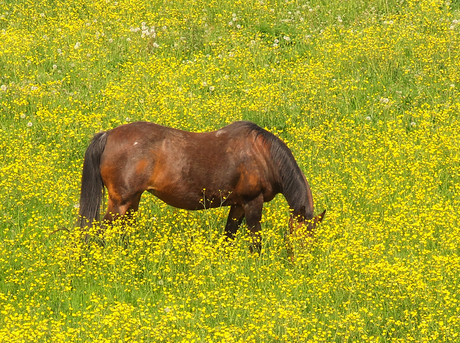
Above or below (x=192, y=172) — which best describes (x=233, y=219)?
below

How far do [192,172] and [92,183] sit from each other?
129 cm

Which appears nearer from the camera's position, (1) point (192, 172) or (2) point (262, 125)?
(1) point (192, 172)

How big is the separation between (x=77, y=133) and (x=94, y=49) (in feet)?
10.4

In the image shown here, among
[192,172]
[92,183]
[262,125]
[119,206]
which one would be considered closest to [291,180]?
[192,172]

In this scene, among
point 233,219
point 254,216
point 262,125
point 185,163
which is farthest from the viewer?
point 262,125

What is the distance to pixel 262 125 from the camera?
1186cm

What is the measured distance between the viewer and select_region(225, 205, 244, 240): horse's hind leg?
9031 mm

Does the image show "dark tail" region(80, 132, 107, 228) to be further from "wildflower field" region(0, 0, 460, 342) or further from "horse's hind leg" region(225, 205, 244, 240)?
"horse's hind leg" region(225, 205, 244, 240)

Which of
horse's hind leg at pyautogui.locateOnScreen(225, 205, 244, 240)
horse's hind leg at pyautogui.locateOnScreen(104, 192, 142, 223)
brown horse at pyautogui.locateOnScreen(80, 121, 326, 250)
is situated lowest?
horse's hind leg at pyautogui.locateOnScreen(225, 205, 244, 240)

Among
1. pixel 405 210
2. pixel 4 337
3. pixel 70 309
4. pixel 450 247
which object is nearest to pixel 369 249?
pixel 450 247

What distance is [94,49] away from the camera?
14203 millimetres

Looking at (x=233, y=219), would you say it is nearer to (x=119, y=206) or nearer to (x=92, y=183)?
(x=119, y=206)

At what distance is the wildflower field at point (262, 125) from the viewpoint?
6941 mm

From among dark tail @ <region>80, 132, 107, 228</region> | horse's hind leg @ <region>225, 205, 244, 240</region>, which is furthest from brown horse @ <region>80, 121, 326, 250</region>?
horse's hind leg @ <region>225, 205, 244, 240</region>
